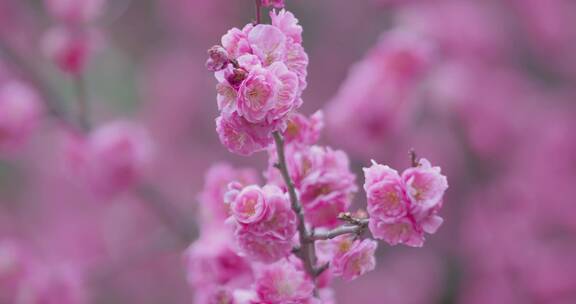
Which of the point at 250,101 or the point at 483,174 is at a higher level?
the point at 483,174

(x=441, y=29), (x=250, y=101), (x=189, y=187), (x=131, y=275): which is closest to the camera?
(x=250, y=101)

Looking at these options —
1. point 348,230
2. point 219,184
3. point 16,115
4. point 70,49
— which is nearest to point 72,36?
point 70,49

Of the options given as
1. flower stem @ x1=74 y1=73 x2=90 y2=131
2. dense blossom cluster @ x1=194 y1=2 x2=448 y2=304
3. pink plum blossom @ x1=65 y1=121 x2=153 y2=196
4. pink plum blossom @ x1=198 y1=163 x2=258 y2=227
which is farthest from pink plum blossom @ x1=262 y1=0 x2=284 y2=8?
pink plum blossom @ x1=65 y1=121 x2=153 y2=196

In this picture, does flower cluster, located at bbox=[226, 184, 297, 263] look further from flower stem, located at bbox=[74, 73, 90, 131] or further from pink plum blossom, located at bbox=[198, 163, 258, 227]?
flower stem, located at bbox=[74, 73, 90, 131]

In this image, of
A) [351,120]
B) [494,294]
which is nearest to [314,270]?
[351,120]

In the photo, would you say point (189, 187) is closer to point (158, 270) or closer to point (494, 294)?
point (158, 270)

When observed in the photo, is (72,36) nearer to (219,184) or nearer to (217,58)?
(219,184)

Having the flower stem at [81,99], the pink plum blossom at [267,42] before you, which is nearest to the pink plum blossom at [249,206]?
the pink plum blossom at [267,42]
